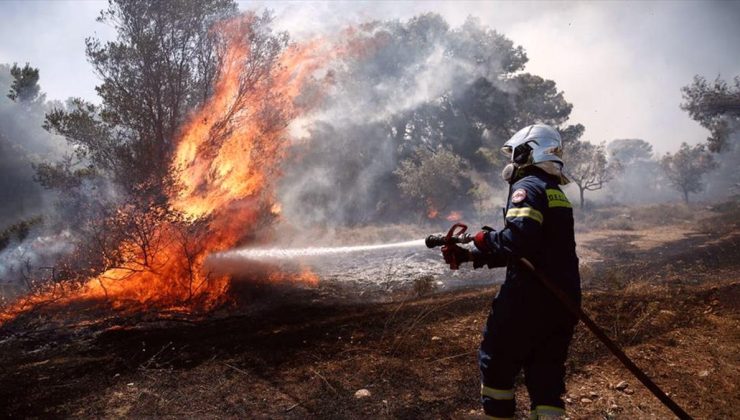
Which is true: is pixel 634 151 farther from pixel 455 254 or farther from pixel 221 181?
pixel 455 254

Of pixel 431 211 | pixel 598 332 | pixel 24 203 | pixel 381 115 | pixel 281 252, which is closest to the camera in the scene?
pixel 598 332

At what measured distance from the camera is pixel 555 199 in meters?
3.14

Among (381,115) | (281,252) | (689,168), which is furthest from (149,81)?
(689,168)

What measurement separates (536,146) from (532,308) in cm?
138

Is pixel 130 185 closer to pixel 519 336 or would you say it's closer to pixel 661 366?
pixel 519 336

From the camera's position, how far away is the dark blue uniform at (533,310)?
303cm

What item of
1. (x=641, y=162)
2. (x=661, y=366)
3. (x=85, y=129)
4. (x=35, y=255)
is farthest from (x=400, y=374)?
(x=641, y=162)

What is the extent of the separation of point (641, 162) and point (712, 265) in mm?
72096

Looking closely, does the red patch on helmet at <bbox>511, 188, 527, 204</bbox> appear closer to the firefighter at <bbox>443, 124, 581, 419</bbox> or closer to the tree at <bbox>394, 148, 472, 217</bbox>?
the firefighter at <bbox>443, 124, 581, 419</bbox>

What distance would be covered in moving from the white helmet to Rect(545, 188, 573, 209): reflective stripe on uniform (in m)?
0.34

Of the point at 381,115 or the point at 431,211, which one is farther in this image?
the point at 381,115

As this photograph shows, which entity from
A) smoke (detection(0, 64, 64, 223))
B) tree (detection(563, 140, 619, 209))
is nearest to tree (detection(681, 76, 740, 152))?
tree (detection(563, 140, 619, 209))

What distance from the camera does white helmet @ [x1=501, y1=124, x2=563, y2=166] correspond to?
342cm

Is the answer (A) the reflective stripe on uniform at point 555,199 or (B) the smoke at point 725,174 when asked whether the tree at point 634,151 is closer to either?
(B) the smoke at point 725,174
